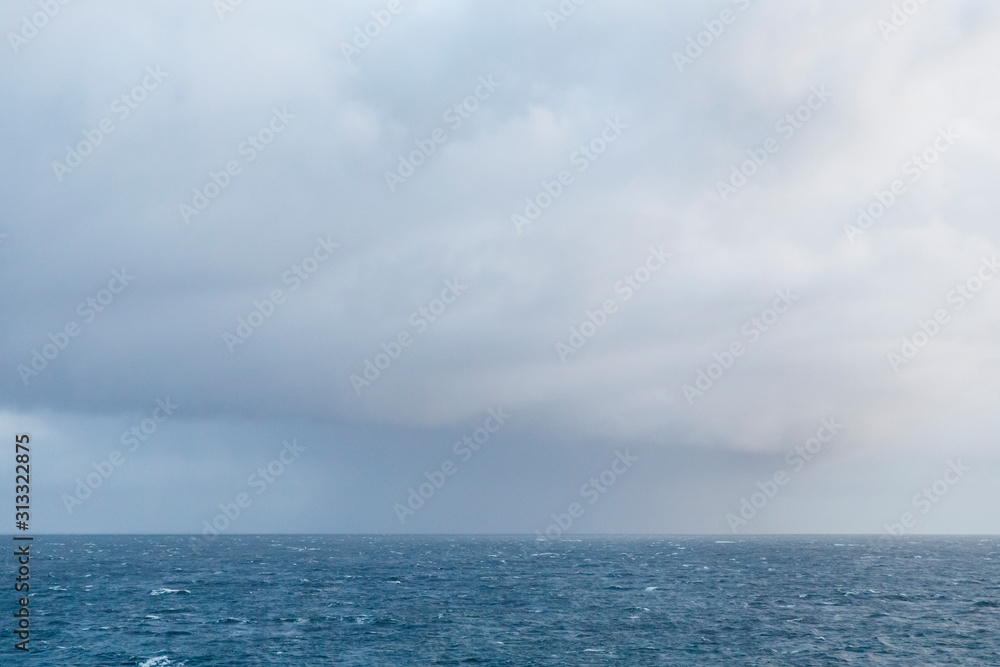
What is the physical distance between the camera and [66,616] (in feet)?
366

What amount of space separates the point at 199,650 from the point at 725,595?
88.7 meters

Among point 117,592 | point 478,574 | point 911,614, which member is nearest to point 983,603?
point 911,614

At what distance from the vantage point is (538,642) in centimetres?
9250

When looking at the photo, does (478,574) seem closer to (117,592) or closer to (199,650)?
(117,592)

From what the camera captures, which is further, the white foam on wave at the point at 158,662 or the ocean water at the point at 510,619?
the ocean water at the point at 510,619

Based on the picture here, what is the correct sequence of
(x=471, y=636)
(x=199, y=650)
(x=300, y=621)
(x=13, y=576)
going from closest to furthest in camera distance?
(x=199, y=650) < (x=471, y=636) < (x=300, y=621) < (x=13, y=576)

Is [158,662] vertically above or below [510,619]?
below

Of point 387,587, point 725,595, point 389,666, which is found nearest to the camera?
point 389,666

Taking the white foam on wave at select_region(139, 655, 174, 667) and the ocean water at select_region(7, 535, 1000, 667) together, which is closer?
the white foam on wave at select_region(139, 655, 174, 667)

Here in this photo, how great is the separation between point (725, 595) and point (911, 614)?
30.4 meters

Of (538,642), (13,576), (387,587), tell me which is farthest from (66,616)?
(13,576)

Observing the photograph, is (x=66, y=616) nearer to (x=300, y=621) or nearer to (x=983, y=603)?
(x=300, y=621)

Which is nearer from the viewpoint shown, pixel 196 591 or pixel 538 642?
pixel 538 642

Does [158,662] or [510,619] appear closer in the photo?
[158,662]
